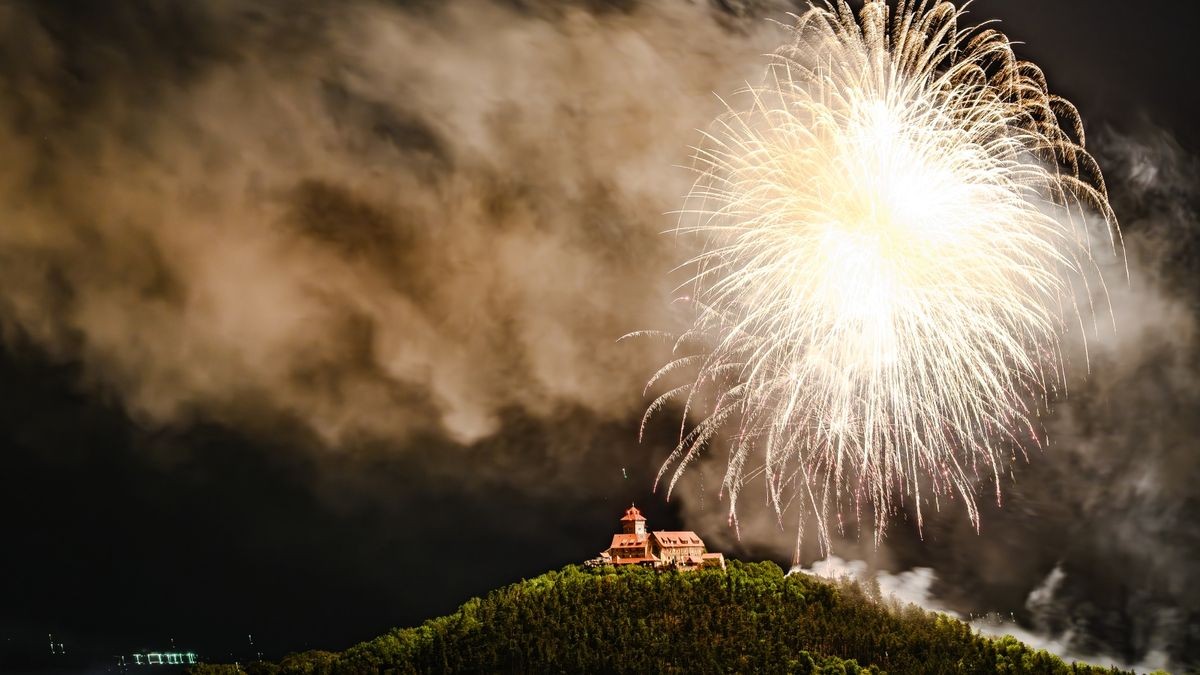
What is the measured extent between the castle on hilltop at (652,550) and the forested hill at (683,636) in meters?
3.01

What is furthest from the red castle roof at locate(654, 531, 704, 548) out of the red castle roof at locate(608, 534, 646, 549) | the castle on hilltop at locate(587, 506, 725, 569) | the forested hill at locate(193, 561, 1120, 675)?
the forested hill at locate(193, 561, 1120, 675)

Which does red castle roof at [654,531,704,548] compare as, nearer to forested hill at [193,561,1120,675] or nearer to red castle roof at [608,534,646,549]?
red castle roof at [608,534,646,549]

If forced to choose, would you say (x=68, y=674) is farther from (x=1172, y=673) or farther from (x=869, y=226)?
(x=1172, y=673)

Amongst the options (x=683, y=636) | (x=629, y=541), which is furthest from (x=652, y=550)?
(x=683, y=636)

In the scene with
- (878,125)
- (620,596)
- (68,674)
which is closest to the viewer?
(878,125)

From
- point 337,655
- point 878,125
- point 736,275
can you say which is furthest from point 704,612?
point 878,125

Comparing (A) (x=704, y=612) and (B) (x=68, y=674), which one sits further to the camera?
(A) (x=704, y=612)

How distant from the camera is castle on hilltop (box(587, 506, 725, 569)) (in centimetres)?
4831

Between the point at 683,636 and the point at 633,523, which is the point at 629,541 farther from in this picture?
the point at 683,636

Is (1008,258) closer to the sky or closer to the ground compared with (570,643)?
closer to the sky

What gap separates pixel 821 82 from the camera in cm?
2153

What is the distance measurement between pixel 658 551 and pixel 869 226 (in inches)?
Answer: 1303

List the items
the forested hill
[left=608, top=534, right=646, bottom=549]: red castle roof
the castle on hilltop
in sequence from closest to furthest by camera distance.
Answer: the forested hill
the castle on hilltop
[left=608, top=534, right=646, bottom=549]: red castle roof

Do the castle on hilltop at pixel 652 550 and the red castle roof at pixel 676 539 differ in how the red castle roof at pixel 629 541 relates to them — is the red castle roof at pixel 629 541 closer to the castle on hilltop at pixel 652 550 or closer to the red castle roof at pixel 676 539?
the castle on hilltop at pixel 652 550
